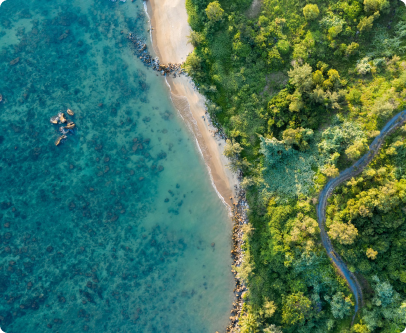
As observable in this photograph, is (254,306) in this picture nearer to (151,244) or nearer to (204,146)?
(151,244)

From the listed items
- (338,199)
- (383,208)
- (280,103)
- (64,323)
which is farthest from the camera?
(64,323)

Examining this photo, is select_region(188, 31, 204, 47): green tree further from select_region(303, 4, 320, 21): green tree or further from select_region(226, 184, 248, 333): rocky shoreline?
select_region(226, 184, 248, 333): rocky shoreline

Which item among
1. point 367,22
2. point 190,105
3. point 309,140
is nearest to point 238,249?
point 309,140

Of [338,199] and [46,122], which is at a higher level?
[46,122]

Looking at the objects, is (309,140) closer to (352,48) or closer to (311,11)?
(352,48)

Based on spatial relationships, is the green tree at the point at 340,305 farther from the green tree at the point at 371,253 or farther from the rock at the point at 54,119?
the rock at the point at 54,119

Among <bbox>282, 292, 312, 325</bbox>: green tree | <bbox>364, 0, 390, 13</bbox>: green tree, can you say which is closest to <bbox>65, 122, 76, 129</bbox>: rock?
<bbox>282, 292, 312, 325</bbox>: green tree

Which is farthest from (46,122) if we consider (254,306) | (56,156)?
(254,306)
